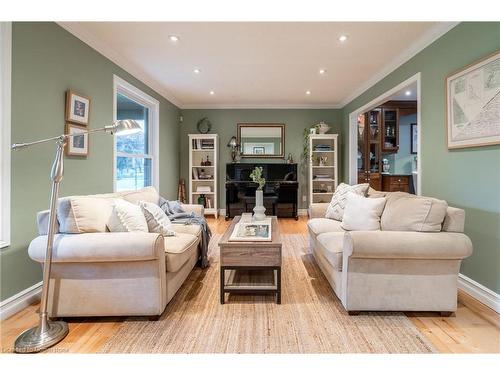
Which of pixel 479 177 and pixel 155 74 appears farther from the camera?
pixel 155 74

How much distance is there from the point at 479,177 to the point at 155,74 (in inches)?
164

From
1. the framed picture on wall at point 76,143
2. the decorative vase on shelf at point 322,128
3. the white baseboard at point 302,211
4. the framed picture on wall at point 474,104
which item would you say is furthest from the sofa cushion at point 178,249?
the decorative vase on shelf at point 322,128

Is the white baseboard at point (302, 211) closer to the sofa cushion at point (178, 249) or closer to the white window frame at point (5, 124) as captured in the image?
the sofa cushion at point (178, 249)

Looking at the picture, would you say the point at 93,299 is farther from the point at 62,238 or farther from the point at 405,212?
the point at 405,212

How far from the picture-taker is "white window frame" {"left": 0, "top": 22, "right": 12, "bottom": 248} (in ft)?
6.31

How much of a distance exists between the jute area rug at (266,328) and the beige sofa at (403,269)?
0.15m

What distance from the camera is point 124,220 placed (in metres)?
2.08

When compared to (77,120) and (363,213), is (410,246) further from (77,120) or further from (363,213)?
(77,120)

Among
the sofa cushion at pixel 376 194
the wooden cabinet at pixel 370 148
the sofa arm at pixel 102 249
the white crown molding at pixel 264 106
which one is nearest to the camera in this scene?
the sofa arm at pixel 102 249

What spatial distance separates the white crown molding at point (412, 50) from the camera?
2554 mm

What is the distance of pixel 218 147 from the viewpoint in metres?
6.04

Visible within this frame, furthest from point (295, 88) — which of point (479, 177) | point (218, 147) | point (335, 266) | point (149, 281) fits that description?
point (149, 281)

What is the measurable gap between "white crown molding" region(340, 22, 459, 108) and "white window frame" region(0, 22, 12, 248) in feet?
12.2
